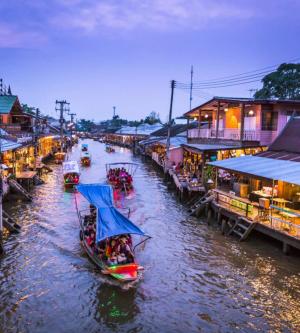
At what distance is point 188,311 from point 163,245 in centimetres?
744

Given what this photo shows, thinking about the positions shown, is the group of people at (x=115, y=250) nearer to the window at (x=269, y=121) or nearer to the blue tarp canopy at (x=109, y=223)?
the blue tarp canopy at (x=109, y=223)

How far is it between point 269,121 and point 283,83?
1385 inches

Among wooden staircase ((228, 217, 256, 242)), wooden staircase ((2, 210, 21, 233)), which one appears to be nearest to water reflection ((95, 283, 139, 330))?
wooden staircase ((228, 217, 256, 242))

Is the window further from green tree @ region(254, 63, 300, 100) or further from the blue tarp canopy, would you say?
green tree @ region(254, 63, 300, 100)

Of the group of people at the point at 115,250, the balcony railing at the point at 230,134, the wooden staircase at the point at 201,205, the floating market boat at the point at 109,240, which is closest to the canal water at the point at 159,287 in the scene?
the floating market boat at the point at 109,240

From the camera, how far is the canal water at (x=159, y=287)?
13125 millimetres

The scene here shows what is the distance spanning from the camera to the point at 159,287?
1573cm

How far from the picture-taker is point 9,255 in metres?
19.1

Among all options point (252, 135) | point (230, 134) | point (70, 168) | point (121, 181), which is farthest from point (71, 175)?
point (252, 135)

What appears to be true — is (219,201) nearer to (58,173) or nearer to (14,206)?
(14,206)

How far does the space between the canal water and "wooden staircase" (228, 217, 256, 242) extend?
0.50 metres

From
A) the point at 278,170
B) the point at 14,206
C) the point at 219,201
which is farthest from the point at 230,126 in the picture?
the point at 14,206

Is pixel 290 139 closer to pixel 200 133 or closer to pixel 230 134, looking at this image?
pixel 230 134

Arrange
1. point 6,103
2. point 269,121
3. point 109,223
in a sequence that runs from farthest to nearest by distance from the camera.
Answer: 1. point 6,103
2. point 269,121
3. point 109,223
